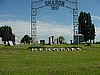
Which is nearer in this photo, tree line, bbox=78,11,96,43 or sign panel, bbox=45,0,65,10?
sign panel, bbox=45,0,65,10

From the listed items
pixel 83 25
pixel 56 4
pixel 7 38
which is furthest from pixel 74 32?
pixel 7 38

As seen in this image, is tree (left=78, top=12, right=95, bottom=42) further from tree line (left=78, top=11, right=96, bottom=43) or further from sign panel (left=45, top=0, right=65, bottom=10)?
sign panel (left=45, top=0, right=65, bottom=10)

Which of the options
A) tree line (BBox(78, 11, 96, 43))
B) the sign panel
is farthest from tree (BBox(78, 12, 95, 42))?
the sign panel

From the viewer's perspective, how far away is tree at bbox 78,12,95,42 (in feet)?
286

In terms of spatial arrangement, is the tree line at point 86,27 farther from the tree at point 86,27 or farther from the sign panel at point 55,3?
the sign panel at point 55,3

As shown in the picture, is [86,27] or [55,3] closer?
[55,3]

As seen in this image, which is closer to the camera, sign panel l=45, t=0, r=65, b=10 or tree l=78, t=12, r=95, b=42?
sign panel l=45, t=0, r=65, b=10

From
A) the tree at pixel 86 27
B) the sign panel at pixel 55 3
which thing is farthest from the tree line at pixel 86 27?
the sign panel at pixel 55 3

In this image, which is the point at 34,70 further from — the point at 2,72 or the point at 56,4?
the point at 56,4

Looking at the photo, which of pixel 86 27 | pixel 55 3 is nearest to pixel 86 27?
pixel 86 27

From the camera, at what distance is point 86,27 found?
87.1 meters

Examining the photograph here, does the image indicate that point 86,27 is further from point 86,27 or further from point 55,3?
point 55,3

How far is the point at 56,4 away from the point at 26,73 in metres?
29.2

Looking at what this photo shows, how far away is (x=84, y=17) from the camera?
88500 millimetres
